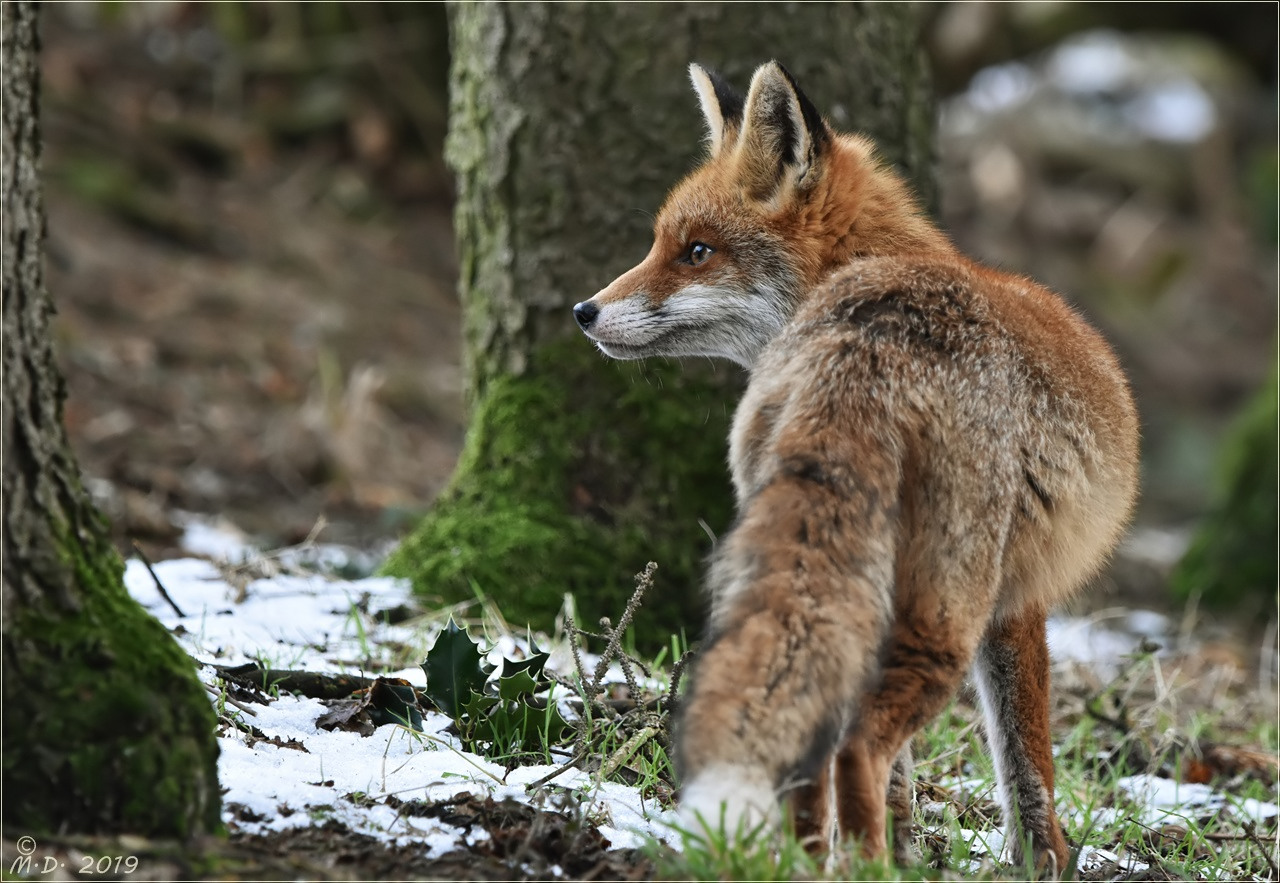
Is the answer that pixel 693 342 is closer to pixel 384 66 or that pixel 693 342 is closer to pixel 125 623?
pixel 125 623

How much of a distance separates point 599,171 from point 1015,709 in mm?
3142

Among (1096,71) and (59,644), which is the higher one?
(1096,71)

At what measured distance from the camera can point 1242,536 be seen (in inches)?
348

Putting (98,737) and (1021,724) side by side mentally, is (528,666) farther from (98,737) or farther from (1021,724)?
(1021,724)

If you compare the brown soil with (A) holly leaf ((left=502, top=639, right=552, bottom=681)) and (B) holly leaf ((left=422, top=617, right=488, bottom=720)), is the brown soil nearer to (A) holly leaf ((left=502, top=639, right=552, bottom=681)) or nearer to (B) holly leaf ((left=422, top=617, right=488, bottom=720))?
(B) holly leaf ((left=422, top=617, right=488, bottom=720))

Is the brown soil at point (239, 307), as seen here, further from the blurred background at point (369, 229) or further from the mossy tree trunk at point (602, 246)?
the mossy tree trunk at point (602, 246)

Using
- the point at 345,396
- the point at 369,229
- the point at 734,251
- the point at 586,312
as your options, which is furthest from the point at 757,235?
the point at 369,229

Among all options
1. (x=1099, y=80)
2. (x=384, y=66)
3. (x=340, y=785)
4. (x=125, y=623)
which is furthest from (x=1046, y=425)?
(x=1099, y=80)

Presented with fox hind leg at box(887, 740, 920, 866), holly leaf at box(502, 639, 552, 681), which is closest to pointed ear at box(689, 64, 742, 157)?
holly leaf at box(502, 639, 552, 681)

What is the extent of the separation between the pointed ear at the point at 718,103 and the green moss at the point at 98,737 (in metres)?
2.81

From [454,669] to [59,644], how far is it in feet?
4.19

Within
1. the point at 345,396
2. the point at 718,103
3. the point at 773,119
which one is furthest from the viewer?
the point at 345,396

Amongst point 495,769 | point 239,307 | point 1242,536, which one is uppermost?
point 239,307

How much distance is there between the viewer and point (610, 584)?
5.59 m
